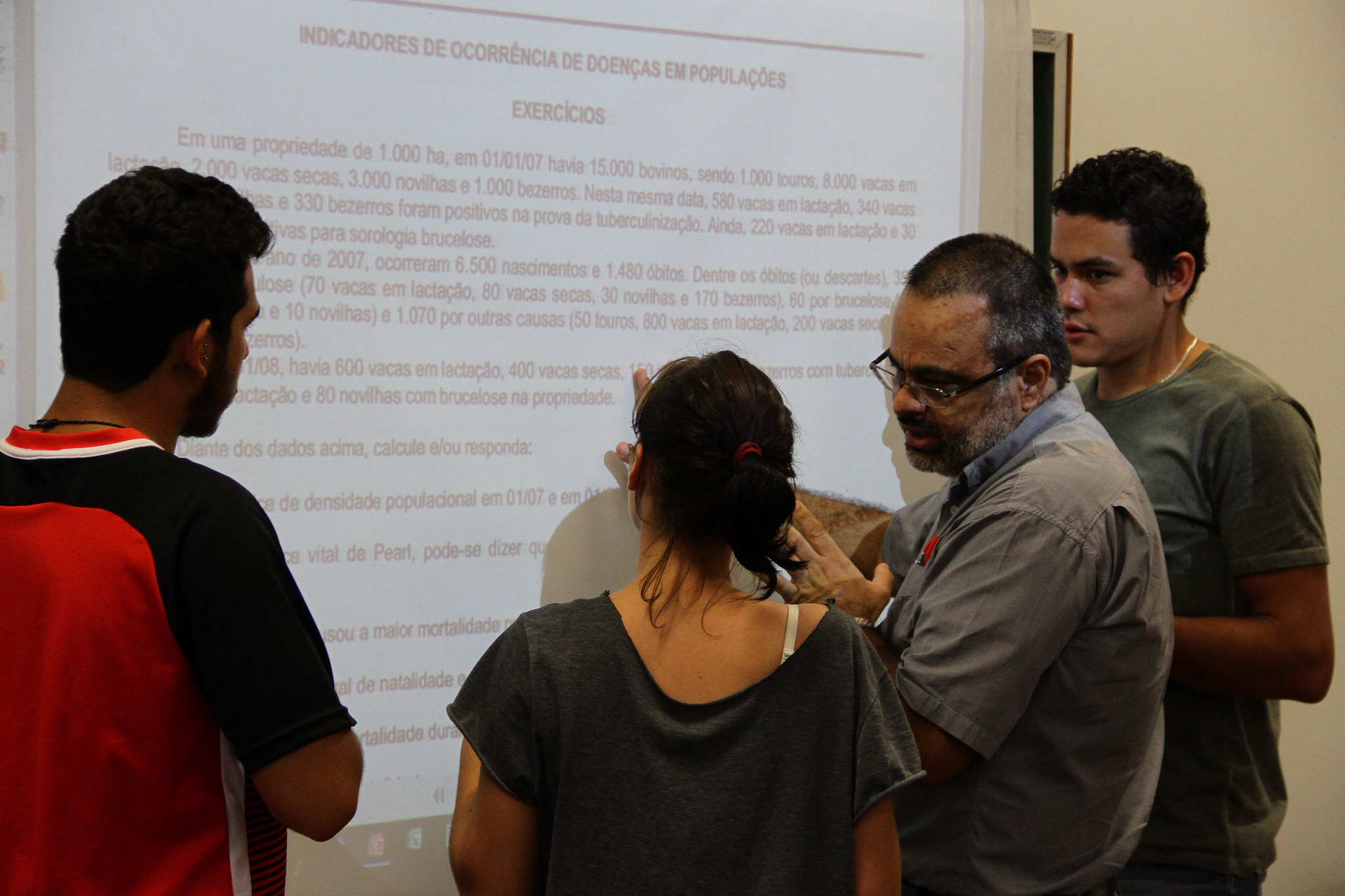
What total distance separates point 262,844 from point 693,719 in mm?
478

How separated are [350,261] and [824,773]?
1111 mm

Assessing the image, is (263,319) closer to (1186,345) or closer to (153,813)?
(153,813)

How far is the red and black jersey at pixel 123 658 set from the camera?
34.9 inches

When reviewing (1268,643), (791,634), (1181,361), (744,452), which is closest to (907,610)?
(791,634)

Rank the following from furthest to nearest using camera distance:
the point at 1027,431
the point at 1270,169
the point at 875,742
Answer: the point at 1270,169
the point at 1027,431
the point at 875,742

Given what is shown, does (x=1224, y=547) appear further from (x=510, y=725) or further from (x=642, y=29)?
(x=642, y=29)

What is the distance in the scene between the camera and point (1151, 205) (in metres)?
1.64

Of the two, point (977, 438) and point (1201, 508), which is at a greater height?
point (977, 438)

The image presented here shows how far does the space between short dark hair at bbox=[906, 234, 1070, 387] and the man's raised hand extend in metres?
0.47

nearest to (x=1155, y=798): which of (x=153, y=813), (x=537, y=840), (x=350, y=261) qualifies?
(x=537, y=840)

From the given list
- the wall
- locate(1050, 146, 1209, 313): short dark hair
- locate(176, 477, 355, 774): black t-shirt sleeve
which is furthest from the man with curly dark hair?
the wall

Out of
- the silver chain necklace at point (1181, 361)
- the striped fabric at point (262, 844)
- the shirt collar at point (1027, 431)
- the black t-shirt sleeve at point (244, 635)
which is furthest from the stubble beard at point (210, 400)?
the silver chain necklace at point (1181, 361)

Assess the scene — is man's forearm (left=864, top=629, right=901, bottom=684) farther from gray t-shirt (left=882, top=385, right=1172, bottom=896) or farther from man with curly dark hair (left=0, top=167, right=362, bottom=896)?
man with curly dark hair (left=0, top=167, right=362, bottom=896)

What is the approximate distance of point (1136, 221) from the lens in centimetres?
164
